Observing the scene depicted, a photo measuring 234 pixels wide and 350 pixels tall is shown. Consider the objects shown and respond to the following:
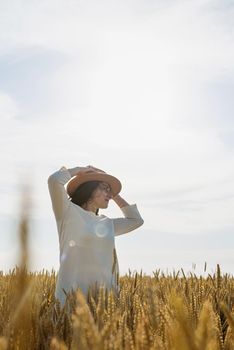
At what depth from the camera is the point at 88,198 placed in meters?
4.62

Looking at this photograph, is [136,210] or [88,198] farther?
[136,210]

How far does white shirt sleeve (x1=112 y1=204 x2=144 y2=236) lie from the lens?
4.88m

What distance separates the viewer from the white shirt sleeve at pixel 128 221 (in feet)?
16.0

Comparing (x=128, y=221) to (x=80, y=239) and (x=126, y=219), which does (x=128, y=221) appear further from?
(x=80, y=239)

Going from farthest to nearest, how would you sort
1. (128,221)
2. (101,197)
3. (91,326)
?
(128,221)
(101,197)
(91,326)

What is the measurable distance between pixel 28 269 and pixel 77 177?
4.17 m

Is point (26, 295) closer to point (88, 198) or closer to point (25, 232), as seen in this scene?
point (25, 232)

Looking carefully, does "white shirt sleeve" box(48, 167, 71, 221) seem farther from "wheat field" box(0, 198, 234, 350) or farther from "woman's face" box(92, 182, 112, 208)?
"wheat field" box(0, 198, 234, 350)

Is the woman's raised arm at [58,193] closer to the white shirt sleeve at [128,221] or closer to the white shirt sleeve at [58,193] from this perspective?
the white shirt sleeve at [58,193]

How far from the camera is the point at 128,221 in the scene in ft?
16.4

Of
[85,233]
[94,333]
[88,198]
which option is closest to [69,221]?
[85,233]

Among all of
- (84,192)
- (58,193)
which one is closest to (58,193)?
(58,193)

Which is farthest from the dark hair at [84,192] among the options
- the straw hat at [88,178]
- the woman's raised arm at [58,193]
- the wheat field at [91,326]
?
the wheat field at [91,326]

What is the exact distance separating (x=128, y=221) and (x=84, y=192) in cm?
60
